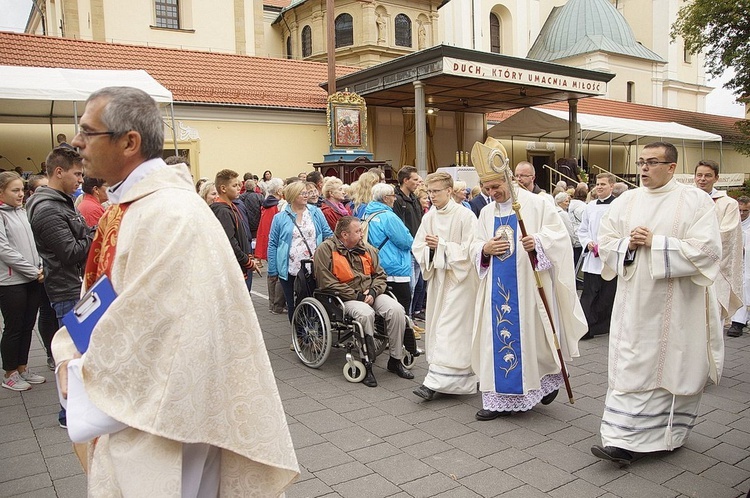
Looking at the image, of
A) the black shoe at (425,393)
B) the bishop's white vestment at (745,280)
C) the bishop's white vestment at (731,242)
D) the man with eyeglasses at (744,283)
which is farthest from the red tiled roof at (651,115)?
the black shoe at (425,393)

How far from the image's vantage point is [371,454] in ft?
12.9

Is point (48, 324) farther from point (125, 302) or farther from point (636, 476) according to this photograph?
point (636, 476)

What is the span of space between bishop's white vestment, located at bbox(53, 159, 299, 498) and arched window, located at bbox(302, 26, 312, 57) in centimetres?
3287

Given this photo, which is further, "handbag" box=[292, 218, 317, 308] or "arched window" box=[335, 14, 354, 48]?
"arched window" box=[335, 14, 354, 48]

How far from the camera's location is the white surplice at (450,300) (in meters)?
4.92

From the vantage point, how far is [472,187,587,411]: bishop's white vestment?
14.7 feet

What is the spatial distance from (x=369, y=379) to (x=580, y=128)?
1761 centimetres

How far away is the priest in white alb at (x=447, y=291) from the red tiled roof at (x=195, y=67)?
11.8 meters

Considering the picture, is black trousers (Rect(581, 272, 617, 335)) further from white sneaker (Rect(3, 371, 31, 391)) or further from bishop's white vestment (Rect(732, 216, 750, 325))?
white sneaker (Rect(3, 371, 31, 391))

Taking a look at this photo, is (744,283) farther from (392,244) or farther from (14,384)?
(14,384)

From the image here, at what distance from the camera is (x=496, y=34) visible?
3847cm

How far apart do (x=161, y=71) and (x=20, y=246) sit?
1219 centimetres

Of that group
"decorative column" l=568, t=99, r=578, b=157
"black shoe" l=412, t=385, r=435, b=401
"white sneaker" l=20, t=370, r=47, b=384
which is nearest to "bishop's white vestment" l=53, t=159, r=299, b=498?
"black shoe" l=412, t=385, r=435, b=401

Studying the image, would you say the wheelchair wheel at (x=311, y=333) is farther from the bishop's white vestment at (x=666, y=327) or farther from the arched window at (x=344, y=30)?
the arched window at (x=344, y=30)
